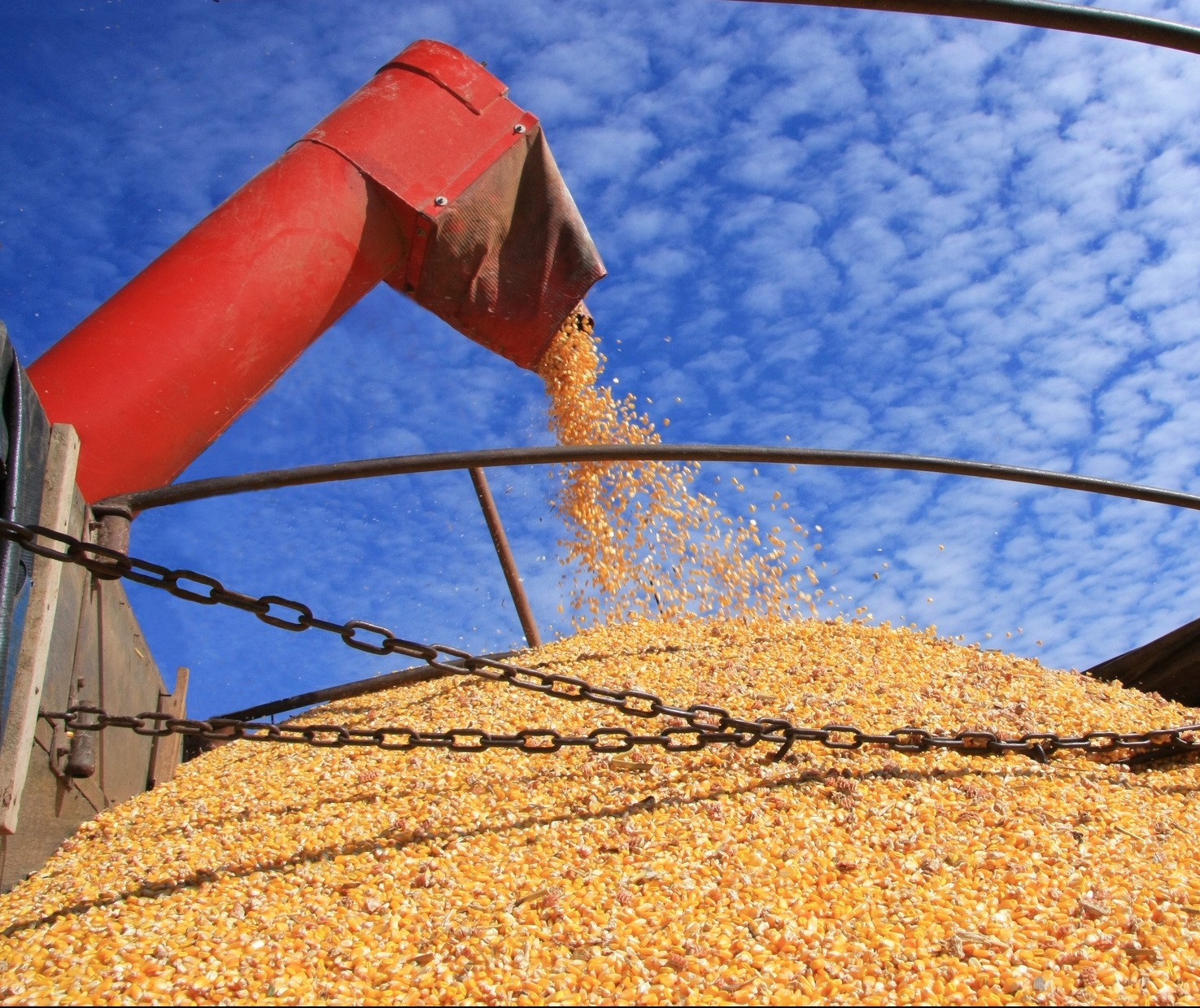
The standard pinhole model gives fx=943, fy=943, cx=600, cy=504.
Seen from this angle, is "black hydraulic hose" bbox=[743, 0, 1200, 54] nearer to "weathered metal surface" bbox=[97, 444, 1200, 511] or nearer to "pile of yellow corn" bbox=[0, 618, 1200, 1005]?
"weathered metal surface" bbox=[97, 444, 1200, 511]

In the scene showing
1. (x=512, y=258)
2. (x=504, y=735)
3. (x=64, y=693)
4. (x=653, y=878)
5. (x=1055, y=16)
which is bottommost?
(x=653, y=878)


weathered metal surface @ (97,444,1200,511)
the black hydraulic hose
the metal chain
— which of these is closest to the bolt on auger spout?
weathered metal surface @ (97,444,1200,511)

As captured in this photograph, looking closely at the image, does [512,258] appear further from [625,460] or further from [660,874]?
[660,874]

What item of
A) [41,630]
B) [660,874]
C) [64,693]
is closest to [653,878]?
[660,874]

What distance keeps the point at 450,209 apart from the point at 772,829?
2626 mm

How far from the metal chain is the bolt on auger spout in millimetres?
791

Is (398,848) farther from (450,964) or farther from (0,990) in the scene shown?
(0,990)

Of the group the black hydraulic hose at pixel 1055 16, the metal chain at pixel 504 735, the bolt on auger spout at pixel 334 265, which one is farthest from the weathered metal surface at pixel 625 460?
the black hydraulic hose at pixel 1055 16

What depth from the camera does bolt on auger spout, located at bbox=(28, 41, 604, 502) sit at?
10.5 ft

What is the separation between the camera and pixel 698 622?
16.8 feet

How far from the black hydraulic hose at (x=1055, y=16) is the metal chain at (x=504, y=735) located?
2.06 meters

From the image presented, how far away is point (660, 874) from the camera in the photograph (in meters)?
2.42

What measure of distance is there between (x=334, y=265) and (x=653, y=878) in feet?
8.12

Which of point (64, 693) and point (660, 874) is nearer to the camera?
point (660, 874)
